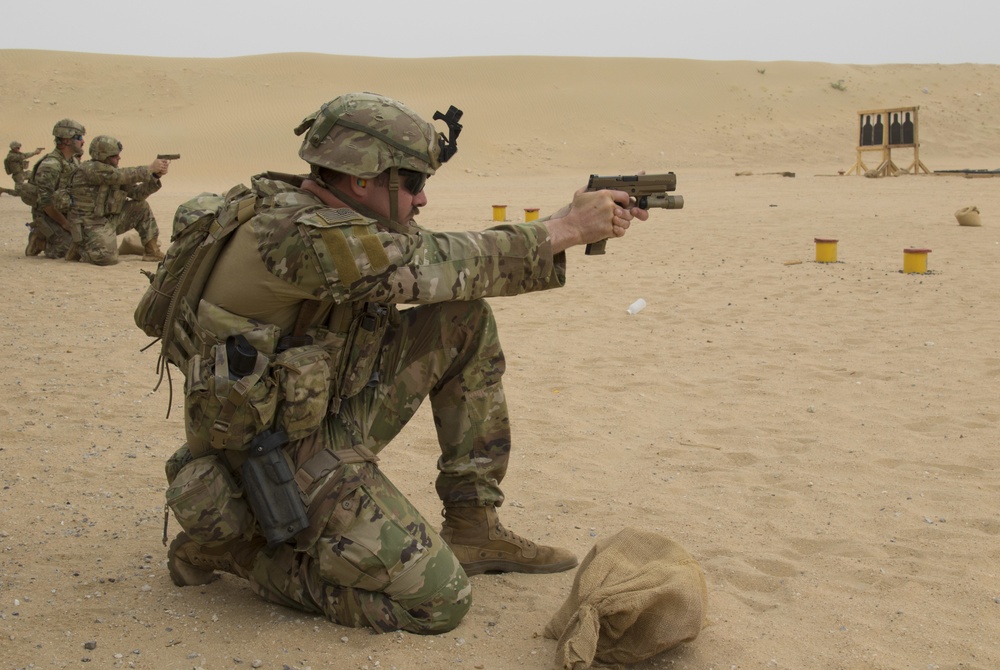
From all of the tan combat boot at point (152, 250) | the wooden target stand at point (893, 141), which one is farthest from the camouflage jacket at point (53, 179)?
the wooden target stand at point (893, 141)

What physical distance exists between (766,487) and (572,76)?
48503 mm

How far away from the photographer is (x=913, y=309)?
743cm

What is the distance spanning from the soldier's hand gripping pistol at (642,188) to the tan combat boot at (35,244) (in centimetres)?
920

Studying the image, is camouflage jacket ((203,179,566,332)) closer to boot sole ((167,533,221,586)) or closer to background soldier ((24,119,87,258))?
boot sole ((167,533,221,586))

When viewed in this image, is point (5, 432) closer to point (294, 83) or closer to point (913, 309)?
point (913, 309)

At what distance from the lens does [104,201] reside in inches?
429

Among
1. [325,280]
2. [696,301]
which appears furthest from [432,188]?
[325,280]

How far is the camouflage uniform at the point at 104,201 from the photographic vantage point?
10672 millimetres

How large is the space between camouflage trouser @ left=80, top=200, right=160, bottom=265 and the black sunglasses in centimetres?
830

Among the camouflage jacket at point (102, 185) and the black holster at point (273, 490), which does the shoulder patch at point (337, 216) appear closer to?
the black holster at point (273, 490)

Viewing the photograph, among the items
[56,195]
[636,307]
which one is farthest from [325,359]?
[56,195]

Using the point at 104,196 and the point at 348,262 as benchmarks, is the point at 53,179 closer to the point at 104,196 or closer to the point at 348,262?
the point at 104,196

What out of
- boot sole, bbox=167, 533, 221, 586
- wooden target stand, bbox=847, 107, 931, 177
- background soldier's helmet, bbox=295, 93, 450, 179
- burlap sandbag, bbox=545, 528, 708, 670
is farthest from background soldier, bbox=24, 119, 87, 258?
wooden target stand, bbox=847, 107, 931, 177

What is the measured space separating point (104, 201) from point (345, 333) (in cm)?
864
